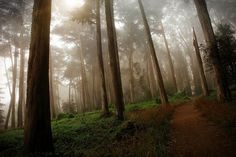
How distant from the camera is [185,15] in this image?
123 ft

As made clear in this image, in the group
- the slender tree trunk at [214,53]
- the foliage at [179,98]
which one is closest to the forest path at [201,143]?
the slender tree trunk at [214,53]

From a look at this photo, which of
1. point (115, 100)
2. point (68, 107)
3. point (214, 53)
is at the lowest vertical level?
point (115, 100)

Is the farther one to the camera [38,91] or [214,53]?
[214,53]

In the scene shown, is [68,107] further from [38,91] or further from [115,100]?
[38,91]

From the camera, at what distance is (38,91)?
17.9 feet

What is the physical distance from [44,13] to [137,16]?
25.2 m

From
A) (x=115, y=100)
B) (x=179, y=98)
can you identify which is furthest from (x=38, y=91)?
(x=179, y=98)

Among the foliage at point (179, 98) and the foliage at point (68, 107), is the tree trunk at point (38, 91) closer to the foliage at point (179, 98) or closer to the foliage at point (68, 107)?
the foliage at point (179, 98)

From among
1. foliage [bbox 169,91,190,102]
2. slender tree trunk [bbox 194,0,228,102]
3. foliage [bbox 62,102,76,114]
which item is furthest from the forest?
foliage [bbox 62,102,76,114]

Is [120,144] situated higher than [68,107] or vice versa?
[68,107]

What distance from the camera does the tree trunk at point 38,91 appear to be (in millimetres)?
5215

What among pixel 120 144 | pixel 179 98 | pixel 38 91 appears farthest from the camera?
pixel 179 98

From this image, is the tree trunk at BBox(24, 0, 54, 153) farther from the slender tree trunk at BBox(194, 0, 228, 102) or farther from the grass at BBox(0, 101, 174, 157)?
the slender tree trunk at BBox(194, 0, 228, 102)

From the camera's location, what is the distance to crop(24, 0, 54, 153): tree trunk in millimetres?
5215
